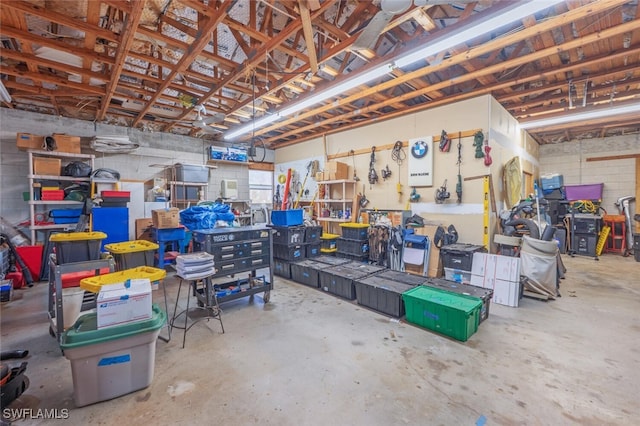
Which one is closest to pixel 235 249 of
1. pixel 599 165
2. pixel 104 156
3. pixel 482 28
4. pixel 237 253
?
pixel 237 253

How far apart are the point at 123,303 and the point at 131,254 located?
1.97 meters

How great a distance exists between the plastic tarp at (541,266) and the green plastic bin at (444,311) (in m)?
1.70

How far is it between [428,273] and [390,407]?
11.4ft

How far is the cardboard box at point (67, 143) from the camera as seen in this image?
5477 mm

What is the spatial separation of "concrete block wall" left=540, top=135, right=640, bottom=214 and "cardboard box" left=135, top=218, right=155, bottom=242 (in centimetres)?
1191

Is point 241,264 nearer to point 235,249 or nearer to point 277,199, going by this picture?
point 235,249

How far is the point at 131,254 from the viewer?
3.63m

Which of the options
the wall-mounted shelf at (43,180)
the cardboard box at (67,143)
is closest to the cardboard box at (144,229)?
the wall-mounted shelf at (43,180)

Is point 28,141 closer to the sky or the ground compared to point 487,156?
closer to the sky

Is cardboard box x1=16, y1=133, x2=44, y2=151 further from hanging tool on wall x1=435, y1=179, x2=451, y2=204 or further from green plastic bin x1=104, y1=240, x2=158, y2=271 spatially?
hanging tool on wall x1=435, y1=179, x2=451, y2=204

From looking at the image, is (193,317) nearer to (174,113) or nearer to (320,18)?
(320,18)

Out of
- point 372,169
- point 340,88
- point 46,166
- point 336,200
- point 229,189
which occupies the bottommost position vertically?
point 336,200

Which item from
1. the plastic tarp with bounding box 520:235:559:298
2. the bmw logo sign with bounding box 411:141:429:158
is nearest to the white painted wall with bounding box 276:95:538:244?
the bmw logo sign with bounding box 411:141:429:158

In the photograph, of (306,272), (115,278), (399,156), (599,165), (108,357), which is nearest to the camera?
(108,357)
